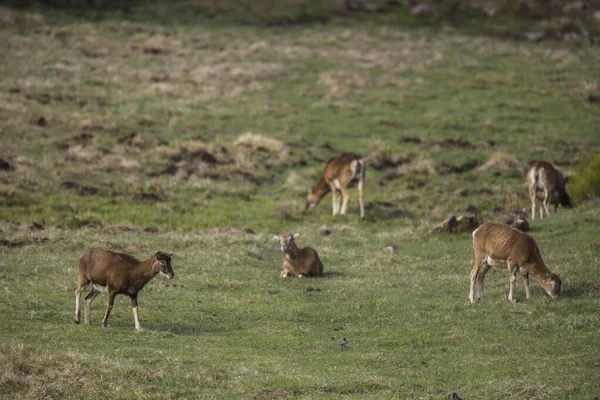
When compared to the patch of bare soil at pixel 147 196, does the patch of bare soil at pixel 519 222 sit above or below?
A: above

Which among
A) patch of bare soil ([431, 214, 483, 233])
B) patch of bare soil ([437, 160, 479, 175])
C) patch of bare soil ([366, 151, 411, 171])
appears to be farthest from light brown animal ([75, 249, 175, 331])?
patch of bare soil ([366, 151, 411, 171])

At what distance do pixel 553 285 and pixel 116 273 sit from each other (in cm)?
1062

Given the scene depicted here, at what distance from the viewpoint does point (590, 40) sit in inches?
3344

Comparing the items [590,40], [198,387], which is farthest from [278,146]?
[590,40]

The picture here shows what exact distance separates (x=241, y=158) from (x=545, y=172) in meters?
17.4

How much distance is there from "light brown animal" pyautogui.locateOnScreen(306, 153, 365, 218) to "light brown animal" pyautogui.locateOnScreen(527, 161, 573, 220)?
7.24 metres

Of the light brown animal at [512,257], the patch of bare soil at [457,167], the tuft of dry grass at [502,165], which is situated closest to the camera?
the light brown animal at [512,257]

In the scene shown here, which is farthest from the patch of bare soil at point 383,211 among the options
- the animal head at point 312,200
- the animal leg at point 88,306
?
the animal leg at point 88,306

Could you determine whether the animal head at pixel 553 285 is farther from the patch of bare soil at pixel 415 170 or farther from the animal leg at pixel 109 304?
the patch of bare soil at pixel 415 170

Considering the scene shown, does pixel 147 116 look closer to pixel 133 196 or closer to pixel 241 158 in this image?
pixel 241 158

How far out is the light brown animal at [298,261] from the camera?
2722cm

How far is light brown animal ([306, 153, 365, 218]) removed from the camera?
3894 centimetres

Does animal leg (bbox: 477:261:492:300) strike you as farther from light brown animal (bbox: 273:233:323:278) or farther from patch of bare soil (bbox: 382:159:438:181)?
patch of bare soil (bbox: 382:159:438:181)

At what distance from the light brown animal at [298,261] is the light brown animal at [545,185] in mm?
12030
